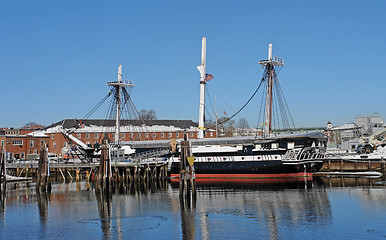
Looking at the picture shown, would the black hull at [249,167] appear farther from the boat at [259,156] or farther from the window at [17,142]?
the window at [17,142]

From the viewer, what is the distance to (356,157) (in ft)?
201

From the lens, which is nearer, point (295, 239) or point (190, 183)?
point (295, 239)

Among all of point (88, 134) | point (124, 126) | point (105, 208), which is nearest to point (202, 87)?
point (105, 208)

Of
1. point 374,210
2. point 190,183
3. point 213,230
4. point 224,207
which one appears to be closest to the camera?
point 213,230

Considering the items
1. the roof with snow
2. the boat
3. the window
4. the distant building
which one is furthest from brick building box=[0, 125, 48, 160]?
the distant building

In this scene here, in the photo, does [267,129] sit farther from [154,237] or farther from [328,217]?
[154,237]

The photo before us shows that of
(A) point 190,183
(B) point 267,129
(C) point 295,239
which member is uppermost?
(B) point 267,129

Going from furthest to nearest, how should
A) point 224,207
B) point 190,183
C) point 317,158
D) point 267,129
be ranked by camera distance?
1. point 267,129
2. point 317,158
3. point 190,183
4. point 224,207

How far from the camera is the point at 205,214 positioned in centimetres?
2912

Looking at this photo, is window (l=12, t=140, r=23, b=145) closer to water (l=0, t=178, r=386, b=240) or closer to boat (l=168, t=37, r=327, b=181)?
boat (l=168, t=37, r=327, b=181)

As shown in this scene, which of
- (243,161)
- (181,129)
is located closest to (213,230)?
(243,161)

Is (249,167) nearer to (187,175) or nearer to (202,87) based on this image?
(202,87)

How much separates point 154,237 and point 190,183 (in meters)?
12.5

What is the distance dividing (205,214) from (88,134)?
75.0 metres
